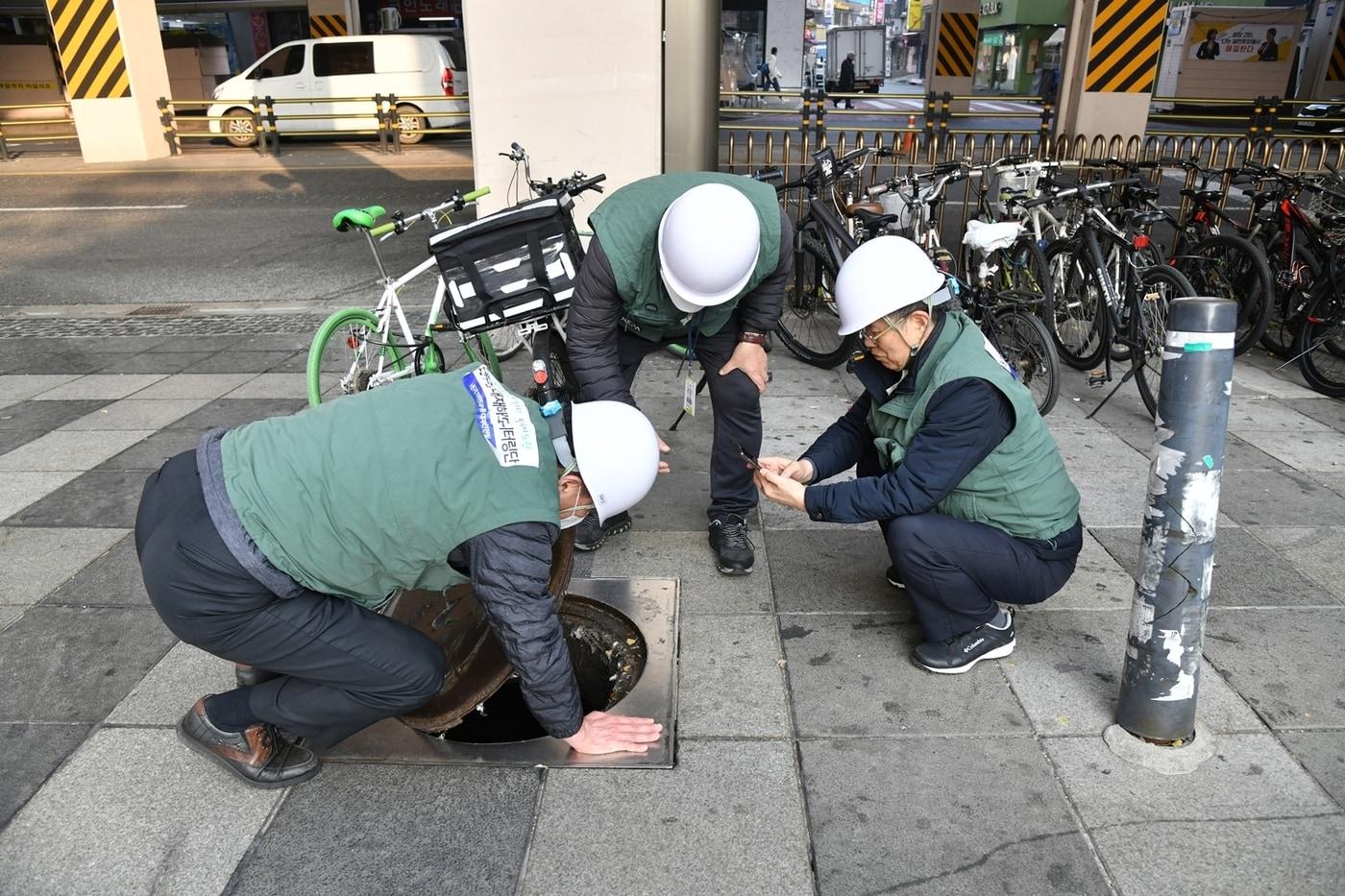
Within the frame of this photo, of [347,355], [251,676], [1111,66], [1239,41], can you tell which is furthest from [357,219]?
[1239,41]

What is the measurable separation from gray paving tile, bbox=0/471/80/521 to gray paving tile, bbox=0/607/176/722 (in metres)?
1.10

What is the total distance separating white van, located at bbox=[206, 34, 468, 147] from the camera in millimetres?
17156

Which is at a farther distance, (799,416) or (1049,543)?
(799,416)

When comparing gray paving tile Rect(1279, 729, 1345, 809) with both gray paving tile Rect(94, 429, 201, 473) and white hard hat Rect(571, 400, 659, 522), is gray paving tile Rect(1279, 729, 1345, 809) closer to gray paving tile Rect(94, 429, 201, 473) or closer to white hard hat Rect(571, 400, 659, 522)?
white hard hat Rect(571, 400, 659, 522)

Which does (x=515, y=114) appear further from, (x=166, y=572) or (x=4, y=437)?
(x=166, y=572)

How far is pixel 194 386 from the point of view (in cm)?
574

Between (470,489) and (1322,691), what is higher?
(470,489)

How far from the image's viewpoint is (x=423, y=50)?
17375 millimetres

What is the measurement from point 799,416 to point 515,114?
2944 millimetres

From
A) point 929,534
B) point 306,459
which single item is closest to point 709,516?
point 929,534

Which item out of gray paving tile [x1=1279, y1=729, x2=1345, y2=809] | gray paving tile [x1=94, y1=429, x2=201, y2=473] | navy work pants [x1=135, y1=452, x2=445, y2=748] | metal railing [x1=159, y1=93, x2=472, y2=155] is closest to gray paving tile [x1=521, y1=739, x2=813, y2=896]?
navy work pants [x1=135, y1=452, x2=445, y2=748]

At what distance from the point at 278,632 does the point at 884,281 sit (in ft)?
5.97

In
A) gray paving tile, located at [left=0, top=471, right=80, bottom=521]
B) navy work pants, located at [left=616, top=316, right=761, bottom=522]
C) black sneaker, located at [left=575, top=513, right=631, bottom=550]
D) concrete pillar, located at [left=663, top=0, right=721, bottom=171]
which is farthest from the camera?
concrete pillar, located at [left=663, top=0, right=721, bottom=171]

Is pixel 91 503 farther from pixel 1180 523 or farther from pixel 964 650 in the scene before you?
pixel 1180 523
